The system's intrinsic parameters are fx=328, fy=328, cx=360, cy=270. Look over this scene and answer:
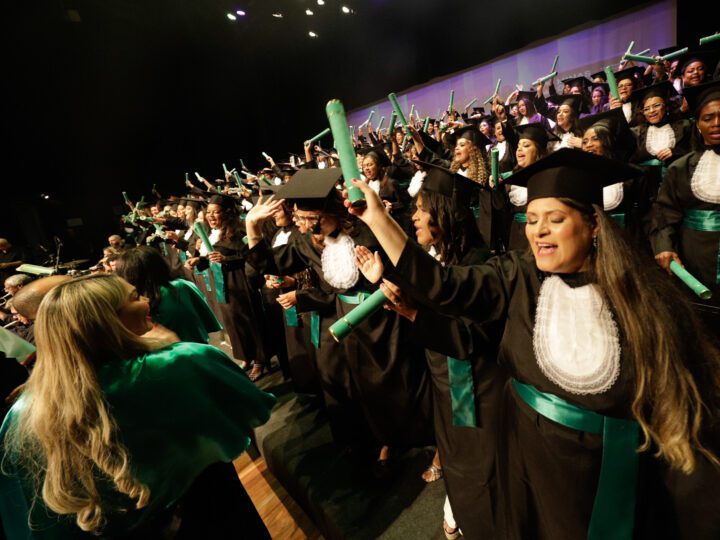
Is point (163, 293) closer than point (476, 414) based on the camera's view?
No

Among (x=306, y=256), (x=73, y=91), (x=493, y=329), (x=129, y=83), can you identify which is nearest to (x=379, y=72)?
(x=129, y=83)

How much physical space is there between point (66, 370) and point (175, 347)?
0.34m

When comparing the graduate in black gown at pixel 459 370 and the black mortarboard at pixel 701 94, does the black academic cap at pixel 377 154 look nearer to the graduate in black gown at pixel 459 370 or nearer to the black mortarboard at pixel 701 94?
the graduate in black gown at pixel 459 370

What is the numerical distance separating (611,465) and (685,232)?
9.42 ft

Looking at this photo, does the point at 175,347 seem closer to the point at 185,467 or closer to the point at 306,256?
the point at 185,467

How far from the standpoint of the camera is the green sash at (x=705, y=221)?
2.72 m

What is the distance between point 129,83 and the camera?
13086 mm

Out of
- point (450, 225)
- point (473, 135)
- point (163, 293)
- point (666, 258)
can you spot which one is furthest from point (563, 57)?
point (163, 293)

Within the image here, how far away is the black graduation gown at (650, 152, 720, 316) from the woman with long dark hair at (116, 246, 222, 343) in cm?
419

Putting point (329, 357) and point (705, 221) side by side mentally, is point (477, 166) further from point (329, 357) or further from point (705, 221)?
point (329, 357)

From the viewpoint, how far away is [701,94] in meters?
2.62

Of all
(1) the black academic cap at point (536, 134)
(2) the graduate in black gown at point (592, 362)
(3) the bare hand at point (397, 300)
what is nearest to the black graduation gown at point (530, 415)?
(2) the graduate in black gown at point (592, 362)

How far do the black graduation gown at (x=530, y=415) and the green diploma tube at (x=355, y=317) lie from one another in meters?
0.17

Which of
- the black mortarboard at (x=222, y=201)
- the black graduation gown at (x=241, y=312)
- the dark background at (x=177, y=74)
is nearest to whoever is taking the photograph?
the black mortarboard at (x=222, y=201)
